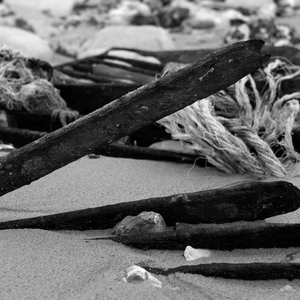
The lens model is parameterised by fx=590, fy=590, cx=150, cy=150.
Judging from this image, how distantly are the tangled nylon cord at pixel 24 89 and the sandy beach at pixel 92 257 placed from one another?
119cm

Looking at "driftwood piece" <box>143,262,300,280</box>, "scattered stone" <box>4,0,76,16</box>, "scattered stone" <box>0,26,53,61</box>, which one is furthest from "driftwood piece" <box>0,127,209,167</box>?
"scattered stone" <box>4,0,76,16</box>

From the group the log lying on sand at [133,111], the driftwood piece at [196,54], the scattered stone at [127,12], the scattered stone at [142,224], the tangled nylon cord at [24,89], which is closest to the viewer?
the log lying on sand at [133,111]

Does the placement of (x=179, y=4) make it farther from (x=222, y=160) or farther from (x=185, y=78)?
(x=185, y=78)

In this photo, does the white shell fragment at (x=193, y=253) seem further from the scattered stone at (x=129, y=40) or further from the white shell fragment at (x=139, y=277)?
the scattered stone at (x=129, y=40)

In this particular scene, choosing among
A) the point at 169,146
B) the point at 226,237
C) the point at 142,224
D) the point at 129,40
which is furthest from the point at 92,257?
the point at 129,40

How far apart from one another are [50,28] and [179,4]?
3.20m

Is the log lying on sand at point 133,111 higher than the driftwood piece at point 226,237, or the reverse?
the log lying on sand at point 133,111

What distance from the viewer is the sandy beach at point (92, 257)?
7.02 feet

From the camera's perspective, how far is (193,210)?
2.55 m

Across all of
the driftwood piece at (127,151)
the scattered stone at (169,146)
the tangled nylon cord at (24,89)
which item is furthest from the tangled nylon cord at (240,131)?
the tangled nylon cord at (24,89)

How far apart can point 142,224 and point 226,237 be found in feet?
1.19

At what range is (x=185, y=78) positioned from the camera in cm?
233

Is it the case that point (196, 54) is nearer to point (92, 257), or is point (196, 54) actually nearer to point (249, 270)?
point (92, 257)

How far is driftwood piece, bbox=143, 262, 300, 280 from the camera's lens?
2166mm
